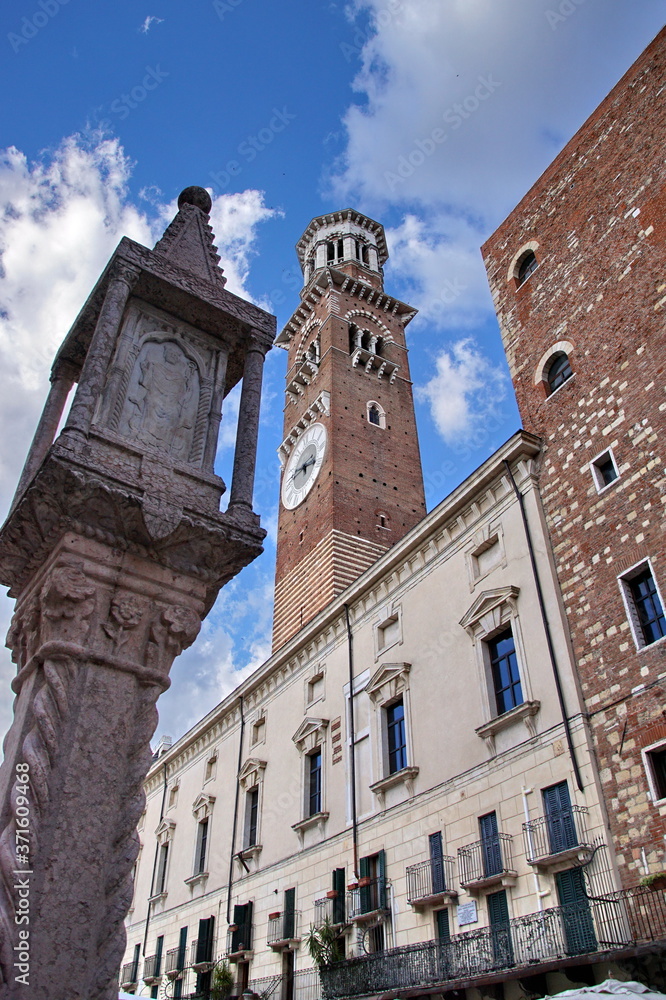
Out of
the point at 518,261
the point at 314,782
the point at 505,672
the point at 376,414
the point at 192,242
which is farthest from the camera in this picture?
the point at 376,414

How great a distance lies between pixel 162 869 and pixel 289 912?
10158mm

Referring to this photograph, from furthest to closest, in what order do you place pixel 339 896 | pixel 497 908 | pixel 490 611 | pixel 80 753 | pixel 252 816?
pixel 252 816 < pixel 339 896 < pixel 490 611 < pixel 497 908 < pixel 80 753

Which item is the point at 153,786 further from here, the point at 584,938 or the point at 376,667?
the point at 584,938

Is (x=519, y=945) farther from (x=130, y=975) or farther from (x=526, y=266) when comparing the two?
(x=130, y=975)

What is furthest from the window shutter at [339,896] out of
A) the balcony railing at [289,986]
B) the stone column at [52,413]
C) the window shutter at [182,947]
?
the stone column at [52,413]

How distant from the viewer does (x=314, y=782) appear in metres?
20.6

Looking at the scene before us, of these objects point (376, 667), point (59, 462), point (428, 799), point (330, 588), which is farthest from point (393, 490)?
point (59, 462)

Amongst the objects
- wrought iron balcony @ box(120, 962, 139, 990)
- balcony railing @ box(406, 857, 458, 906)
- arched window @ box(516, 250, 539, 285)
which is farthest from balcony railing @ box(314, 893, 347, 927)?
arched window @ box(516, 250, 539, 285)

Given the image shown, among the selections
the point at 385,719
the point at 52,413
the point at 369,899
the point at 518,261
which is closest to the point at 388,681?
the point at 385,719

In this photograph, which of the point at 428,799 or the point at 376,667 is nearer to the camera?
the point at 428,799

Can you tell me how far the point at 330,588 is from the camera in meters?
31.6

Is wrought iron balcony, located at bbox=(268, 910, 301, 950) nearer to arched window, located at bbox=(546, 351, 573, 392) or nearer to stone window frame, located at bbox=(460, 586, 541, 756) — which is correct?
stone window frame, located at bbox=(460, 586, 541, 756)

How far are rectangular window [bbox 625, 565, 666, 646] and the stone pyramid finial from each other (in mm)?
9654

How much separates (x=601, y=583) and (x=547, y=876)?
16.4 ft
